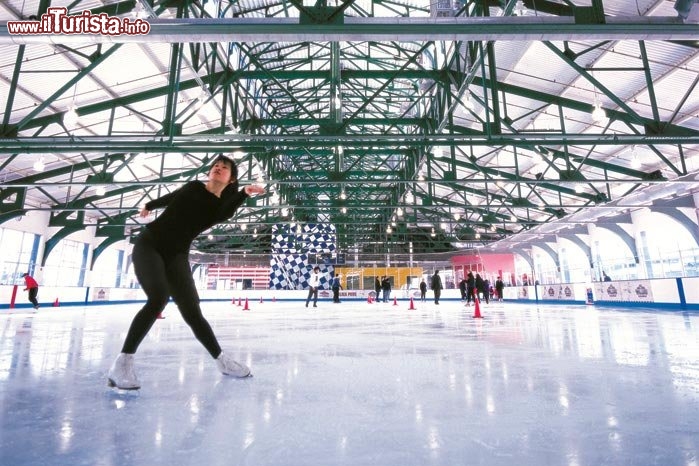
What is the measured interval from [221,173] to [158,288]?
64 cm

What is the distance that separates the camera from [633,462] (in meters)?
0.90

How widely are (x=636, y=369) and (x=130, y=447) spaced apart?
7.95 ft

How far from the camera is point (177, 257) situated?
5.82ft

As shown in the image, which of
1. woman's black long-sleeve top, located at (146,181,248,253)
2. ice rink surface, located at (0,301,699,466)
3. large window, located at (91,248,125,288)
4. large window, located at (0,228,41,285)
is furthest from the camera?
large window, located at (91,248,125,288)

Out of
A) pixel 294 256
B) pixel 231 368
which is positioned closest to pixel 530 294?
pixel 294 256

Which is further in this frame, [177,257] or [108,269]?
[108,269]

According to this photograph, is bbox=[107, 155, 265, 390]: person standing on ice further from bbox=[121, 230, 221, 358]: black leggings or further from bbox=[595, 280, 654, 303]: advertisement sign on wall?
bbox=[595, 280, 654, 303]: advertisement sign on wall

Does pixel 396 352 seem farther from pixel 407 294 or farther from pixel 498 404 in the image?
pixel 407 294

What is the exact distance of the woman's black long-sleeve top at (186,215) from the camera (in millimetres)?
1737

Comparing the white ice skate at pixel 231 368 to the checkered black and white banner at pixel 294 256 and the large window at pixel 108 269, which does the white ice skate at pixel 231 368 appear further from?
the checkered black and white banner at pixel 294 256

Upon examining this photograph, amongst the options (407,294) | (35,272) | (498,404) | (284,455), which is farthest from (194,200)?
(407,294)

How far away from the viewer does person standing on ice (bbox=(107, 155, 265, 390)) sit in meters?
1.65

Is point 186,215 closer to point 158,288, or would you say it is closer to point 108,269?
point 158,288

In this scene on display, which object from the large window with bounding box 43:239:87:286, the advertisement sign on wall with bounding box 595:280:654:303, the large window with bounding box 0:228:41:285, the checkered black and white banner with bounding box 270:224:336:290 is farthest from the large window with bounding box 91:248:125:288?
the advertisement sign on wall with bounding box 595:280:654:303
